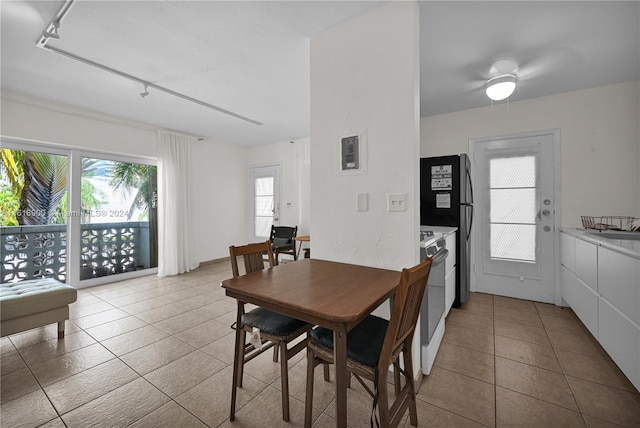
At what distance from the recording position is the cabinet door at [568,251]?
2682 mm

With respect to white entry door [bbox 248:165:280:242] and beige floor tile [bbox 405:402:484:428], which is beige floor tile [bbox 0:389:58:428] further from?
white entry door [bbox 248:165:280:242]

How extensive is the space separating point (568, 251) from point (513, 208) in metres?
0.73

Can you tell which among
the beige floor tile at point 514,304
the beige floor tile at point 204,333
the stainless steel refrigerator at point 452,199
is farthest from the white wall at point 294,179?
the beige floor tile at point 514,304

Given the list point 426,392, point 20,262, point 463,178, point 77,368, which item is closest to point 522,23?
point 463,178

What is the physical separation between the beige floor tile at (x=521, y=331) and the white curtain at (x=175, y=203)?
4670 millimetres

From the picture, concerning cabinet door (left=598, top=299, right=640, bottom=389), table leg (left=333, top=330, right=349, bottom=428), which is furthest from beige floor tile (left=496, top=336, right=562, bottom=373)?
table leg (left=333, top=330, right=349, bottom=428)

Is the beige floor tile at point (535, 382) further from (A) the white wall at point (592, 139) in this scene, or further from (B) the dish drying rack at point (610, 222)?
(A) the white wall at point (592, 139)

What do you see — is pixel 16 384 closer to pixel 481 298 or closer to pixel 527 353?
pixel 527 353

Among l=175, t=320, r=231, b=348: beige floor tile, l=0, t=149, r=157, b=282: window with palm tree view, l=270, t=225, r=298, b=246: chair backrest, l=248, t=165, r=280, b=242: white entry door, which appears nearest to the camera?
l=175, t=320, r=231, b=348: beige floor tile

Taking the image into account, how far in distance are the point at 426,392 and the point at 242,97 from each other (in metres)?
3.50

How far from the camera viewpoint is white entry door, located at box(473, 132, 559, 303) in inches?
126

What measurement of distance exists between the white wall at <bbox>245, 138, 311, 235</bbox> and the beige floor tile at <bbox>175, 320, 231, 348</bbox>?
293 centimetres

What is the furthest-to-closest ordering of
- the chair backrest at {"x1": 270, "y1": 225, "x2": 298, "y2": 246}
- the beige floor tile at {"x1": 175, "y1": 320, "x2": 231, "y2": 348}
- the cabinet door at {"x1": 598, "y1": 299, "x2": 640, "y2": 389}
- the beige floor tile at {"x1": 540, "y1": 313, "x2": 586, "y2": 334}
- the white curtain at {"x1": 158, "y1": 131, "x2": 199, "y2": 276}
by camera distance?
the chair backrest at {"x1": 270, "y1": 225, "x2": 298, "y2": 246}
the white curtain at {"x1": 158, "y1": 131, "x2": 199, "y2": 276}
the beige floor tile at {"x1": 540, "y1": 313, "x2": 586, "y2": 334}
the beige floor tile at {"x1": 175, "y1": 320, "x2": 231, "y2": 348}
the cabinet door at {"x1": 598, "y1": 299, "x2": 640, "y2": 389}

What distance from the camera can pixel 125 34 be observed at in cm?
208
